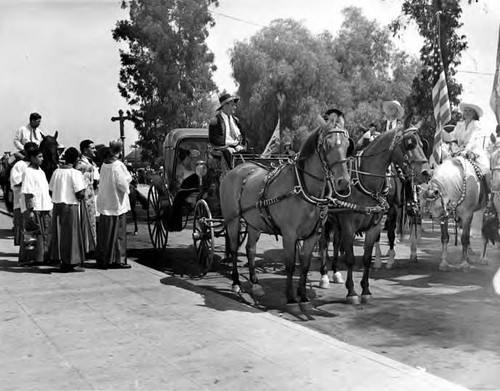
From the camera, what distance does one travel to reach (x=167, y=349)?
5.67 m

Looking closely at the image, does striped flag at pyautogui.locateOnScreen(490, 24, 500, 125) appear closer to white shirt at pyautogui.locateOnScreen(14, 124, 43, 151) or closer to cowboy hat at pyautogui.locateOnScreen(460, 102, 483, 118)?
cowboy hat at pyautogui.locateOnScreen(460, 102, 483, 118)

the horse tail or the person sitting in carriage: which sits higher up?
the person sitting in carriage

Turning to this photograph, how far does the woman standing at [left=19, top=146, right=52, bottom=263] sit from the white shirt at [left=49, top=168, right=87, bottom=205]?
1.05ft

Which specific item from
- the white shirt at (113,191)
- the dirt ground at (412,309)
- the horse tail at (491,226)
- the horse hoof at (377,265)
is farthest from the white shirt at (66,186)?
the horse tail at (491,226)

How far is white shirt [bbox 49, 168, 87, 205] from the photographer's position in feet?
32.1

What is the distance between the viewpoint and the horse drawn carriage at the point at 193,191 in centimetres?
988

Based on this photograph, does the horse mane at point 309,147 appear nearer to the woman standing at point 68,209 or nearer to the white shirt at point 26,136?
the woman standing at point 68,209

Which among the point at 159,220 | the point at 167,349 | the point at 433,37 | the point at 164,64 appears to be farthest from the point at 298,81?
the point at 167,349

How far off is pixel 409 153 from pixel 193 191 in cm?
425

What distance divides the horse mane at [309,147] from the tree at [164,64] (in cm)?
2336

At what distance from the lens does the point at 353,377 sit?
484cm

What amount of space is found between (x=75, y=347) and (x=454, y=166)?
6982 mm

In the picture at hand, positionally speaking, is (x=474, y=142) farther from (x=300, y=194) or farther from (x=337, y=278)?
(x=300, y=194)

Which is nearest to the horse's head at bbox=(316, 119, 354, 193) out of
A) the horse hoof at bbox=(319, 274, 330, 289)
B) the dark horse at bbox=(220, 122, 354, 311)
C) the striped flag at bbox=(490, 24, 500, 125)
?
the dark horse at bbox=(220, 122, 354, 311)
